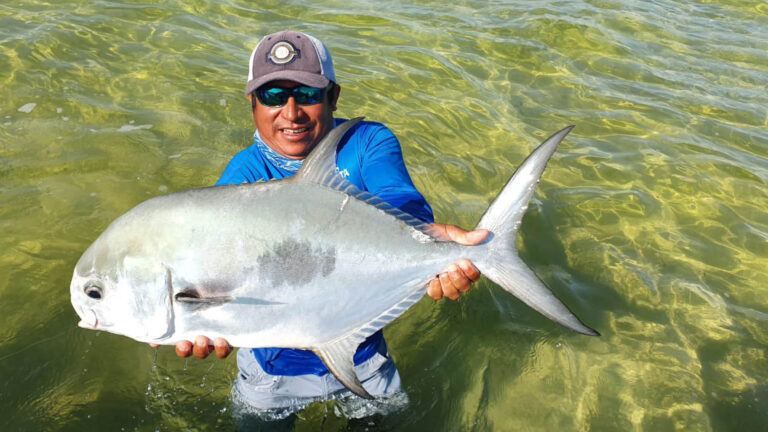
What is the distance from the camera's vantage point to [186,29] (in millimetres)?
7141

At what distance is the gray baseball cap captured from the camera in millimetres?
2422

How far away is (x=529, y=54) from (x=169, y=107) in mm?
4574

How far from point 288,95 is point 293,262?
90cm

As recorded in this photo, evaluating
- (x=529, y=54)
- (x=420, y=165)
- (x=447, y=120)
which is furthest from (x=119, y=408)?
(x=529, y=54)

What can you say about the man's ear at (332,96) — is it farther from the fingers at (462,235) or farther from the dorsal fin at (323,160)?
the fingers at (462,235)

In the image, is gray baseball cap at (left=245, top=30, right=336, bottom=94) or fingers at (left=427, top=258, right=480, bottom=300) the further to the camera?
gray baseball cap at (left=245, top=30, right=336, bottom=94)

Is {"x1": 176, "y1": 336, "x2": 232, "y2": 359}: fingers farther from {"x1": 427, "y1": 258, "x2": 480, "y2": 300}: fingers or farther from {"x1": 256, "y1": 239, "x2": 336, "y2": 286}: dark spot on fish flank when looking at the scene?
{"x1": 427, "y1": 258, "x2": 480, "y2": 300}: fingers

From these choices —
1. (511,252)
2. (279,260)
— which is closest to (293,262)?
(279,260)

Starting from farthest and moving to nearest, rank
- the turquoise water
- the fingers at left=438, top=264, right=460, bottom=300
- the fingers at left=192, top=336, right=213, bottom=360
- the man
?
the turquoise water → the man → the fingers at left=438, top=264, right=460, bottom=300 → the fingers at left=192, top=336, right=213, bottom=360

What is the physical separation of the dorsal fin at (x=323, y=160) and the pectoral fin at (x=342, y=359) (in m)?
0.63

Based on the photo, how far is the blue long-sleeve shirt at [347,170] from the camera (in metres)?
2.54

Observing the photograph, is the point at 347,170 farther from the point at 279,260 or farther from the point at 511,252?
the point at 511,252

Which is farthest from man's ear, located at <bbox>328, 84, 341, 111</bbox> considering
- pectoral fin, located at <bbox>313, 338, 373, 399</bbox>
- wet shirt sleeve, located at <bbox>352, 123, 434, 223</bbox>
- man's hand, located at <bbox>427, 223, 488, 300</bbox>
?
pectoral fin, located at <bbox>313, 338, 373, 399</bbox>

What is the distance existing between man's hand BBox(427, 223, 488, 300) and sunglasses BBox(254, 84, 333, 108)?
2.82ft
